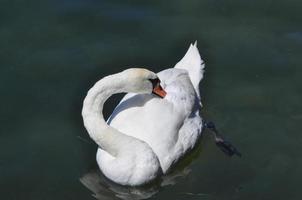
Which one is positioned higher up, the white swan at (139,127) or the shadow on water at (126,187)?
the white swan at (139,127)

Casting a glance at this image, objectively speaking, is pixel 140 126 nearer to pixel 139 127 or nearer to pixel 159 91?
pixel 139 127

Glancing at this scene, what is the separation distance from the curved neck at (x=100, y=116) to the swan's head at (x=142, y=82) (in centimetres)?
10

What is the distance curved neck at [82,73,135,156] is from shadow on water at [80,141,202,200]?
1.76 feet

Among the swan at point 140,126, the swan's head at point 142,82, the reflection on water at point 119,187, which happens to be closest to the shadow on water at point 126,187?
the reflection on water at point 119,187

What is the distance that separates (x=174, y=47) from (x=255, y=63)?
1386mm

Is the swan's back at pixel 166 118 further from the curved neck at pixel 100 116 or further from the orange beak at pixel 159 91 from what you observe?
the curved neck at pixel 100 116

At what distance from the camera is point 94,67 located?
11.8m

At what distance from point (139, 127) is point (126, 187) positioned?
811 millimetres

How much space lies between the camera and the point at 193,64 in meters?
11.2

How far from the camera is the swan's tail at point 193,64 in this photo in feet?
36.3

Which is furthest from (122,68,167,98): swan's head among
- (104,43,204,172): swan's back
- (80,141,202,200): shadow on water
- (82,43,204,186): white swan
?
(80,141,202,200): shadow on water

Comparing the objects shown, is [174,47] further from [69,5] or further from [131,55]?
[69,5]

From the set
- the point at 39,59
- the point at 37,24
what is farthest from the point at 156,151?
the point at 37,24

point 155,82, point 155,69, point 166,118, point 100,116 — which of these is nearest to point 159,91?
point 155,82
